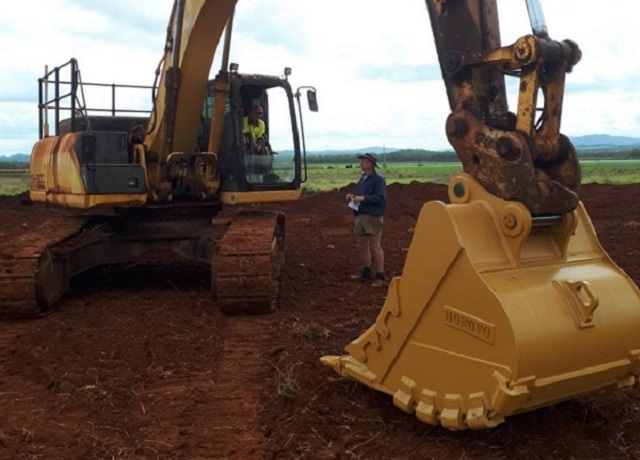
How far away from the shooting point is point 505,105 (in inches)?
183

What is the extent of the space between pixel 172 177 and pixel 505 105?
5.23m

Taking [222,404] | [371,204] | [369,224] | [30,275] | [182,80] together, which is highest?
[182,80]

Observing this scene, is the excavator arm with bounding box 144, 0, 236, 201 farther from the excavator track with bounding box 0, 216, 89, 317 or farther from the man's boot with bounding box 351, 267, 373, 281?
the man's boot with bounding box 351, 267, 373, 281

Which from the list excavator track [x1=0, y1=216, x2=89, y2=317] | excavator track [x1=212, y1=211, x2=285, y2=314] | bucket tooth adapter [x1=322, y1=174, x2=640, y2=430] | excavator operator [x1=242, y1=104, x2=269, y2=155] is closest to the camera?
bucket tooth adapter [x1=322, y1=174, x2=640, y2=430]

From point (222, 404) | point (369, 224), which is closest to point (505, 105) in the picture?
point (222, 404)

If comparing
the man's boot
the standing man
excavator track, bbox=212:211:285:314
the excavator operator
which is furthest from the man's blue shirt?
excavator track, bbox=212:211:285:314

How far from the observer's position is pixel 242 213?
942 cm

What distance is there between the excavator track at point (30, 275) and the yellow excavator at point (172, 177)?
0.01m

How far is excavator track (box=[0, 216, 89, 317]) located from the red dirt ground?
7.0 inches

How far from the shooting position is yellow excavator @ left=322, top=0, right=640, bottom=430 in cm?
399

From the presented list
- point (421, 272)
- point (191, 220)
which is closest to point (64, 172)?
point (191, 220)

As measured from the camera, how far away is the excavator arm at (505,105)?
13.9 ft

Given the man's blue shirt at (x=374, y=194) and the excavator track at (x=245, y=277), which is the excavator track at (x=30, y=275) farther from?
the man's blue shirt at (x=374, y=194)

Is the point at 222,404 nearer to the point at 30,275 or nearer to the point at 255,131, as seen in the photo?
the point at 30,275
